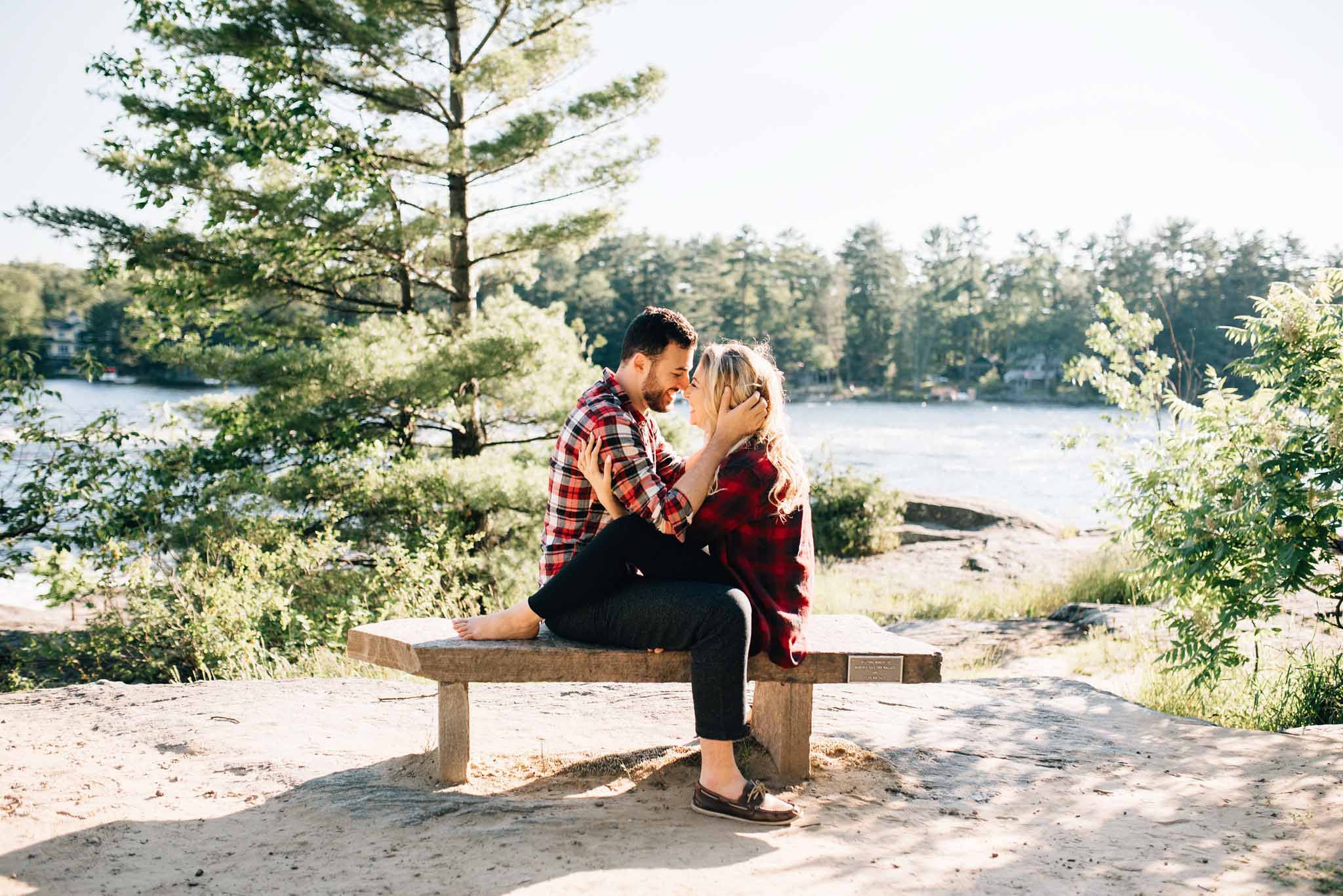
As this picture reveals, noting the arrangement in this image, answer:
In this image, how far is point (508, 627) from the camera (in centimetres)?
315

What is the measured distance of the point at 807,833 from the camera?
9.61 feet

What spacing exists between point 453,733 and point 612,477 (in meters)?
1.02

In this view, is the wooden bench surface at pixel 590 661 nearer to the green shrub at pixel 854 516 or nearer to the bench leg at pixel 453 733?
the bench leg at pixel 453 733

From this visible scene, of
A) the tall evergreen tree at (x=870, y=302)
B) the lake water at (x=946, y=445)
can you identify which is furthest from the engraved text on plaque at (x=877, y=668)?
the tall evergreen tree at (x=870, y=302)

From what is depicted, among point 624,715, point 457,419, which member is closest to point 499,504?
point 457,419

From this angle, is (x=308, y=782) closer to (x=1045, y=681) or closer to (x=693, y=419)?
(x=693, y=419)

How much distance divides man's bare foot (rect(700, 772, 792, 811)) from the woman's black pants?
0.44 ft

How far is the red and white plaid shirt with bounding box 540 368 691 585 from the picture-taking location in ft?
9.87

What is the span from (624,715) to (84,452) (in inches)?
243

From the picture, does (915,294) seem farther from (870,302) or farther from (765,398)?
(765,398)

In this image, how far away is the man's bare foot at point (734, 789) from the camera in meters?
2.99

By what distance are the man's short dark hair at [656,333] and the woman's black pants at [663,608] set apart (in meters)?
0.56

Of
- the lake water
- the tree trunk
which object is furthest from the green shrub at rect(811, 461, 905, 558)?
the tree trunk

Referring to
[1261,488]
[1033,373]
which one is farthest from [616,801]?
[1033,373]
